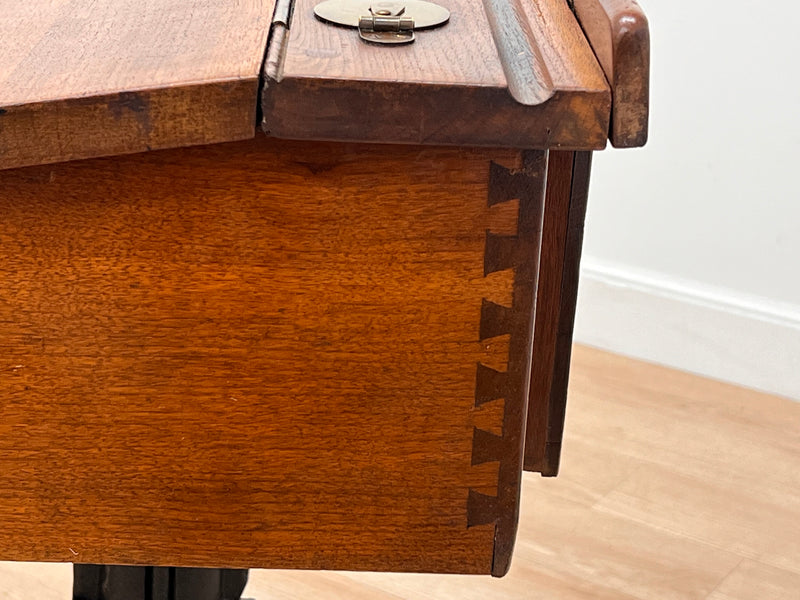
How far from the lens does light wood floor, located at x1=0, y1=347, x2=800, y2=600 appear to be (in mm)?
1588

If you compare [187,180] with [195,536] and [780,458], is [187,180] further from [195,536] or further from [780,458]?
[780,458]

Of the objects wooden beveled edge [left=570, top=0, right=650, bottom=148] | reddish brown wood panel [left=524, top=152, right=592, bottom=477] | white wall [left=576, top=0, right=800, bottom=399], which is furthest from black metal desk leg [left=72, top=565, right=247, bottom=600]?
white wall [left=576, top=0, right=800, bottom=399]

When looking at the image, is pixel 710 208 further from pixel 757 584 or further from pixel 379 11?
pixel 379 11

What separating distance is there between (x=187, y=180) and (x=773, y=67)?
159 centimetres

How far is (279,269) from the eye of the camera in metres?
0.67

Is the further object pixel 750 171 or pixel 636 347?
pixel 636 347

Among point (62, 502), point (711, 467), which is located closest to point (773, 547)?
point (711, 467)

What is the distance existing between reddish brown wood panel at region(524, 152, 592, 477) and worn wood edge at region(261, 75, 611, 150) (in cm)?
27

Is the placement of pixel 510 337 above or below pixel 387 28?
below

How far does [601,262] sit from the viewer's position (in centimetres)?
231

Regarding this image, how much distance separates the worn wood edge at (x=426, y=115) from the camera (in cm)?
61

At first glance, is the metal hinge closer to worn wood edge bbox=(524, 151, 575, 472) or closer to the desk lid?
the desk lid

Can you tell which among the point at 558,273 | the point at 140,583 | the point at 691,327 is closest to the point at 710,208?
the point at 691,327

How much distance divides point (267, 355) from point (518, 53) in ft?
0.79
